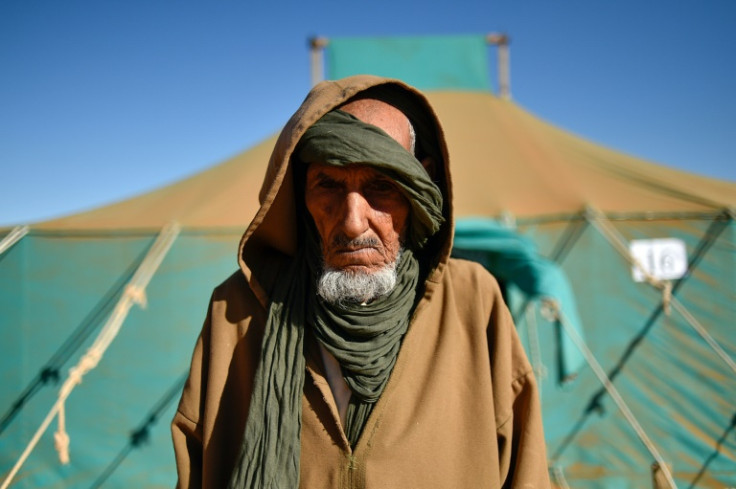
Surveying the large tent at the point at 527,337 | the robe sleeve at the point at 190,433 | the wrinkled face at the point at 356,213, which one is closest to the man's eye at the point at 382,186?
the wrinkled face at the point at 356,213

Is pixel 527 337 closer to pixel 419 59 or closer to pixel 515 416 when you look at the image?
pixel 515 416

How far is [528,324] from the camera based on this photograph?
385 centimetres

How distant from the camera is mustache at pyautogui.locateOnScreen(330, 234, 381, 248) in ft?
3.76

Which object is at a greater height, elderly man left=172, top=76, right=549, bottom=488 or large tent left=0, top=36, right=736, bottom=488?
elderly man left=172, top=76, right=549, bottom=488

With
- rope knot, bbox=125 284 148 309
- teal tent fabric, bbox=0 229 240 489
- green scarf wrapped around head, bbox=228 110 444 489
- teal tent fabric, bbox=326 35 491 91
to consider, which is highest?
teal tent fabric, bbox=326 35 491 91

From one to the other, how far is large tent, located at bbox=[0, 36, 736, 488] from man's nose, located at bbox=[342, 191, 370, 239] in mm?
2673

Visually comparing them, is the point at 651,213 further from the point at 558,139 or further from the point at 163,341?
the point at 163,341

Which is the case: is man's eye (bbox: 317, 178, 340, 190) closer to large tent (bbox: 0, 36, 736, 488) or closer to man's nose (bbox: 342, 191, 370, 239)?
man's nose (bbox: 342, 191, 370, 239)

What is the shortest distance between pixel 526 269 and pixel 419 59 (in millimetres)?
3542

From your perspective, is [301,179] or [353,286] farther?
[301,179]

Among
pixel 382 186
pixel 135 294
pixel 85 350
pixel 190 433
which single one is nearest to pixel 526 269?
pixel 382 186

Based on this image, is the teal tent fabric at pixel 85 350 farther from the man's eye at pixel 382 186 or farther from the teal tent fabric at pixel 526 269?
the man's eye at pixel 382 186

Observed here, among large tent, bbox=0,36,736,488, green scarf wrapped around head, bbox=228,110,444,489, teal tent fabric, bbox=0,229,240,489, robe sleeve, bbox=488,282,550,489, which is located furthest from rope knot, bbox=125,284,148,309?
robe sleeve, bbox=488,282,550,489

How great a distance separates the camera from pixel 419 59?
5.56 metres
